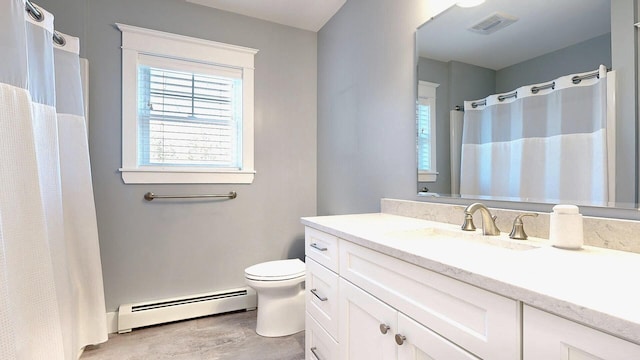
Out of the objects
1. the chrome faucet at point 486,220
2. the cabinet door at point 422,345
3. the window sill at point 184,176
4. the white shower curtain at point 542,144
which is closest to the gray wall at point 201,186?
the window sill at point 184,176

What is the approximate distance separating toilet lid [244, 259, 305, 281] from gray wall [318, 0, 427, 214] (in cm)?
57

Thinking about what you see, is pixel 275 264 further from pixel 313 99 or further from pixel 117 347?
pixel 313 99

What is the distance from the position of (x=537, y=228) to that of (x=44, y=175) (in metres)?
2.15

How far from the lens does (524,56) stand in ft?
3.82

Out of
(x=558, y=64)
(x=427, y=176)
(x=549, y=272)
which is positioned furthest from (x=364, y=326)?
(x=558, y=64)

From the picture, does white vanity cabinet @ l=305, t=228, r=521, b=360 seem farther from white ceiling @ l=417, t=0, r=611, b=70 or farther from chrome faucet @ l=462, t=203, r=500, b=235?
white ceiling @ l=417, t=0, r=611, b=70

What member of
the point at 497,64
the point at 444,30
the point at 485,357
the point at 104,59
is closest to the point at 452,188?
the point at 497,64

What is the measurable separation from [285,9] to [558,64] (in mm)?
1980

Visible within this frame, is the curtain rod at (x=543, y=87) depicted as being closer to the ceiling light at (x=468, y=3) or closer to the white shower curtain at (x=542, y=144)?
the white shower curtain at (x=542, y=144)

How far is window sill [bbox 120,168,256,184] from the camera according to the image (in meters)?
2.14

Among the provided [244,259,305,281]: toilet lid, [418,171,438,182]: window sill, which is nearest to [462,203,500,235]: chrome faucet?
[418,171,438,182]: window sill

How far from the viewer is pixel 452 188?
1442mm

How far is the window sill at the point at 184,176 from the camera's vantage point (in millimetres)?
2145

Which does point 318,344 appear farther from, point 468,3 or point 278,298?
point 468,3
